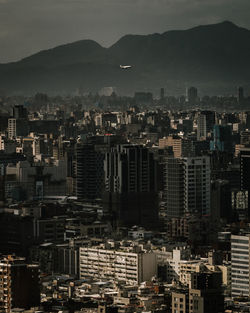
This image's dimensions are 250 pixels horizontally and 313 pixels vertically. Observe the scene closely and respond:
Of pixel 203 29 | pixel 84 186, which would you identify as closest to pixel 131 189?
pixel 84 186

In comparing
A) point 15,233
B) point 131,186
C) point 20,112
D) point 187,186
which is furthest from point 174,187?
point 20,112

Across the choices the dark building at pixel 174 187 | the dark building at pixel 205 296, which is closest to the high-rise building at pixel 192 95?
the dark building at pixel 174 187

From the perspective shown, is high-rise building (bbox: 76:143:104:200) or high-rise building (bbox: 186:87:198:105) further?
high-rise building (bbox: 186:87:198:105)

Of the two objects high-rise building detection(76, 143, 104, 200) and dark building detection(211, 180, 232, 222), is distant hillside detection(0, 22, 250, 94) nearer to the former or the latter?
high-rise building detection(76, 143, 104, 200)

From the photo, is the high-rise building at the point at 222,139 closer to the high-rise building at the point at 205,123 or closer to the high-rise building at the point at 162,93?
the high-rise building at the point at 205,123

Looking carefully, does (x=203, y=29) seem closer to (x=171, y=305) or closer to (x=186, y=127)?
(x=186, y=127)

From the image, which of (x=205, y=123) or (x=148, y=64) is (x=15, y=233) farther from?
(x=205, y=123)

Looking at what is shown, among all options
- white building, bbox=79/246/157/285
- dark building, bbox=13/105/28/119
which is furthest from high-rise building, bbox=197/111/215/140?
white building, bbox=79/246/157/285
